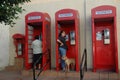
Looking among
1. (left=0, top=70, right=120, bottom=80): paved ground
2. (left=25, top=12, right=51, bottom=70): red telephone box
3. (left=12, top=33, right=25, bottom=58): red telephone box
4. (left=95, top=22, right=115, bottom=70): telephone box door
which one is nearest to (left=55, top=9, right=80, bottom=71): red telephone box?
(left=0, top=70, right=120, bottom=80): paved ground

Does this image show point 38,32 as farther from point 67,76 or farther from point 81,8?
point 67,76

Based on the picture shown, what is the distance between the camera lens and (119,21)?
9.87m

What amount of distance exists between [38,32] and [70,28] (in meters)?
1.63

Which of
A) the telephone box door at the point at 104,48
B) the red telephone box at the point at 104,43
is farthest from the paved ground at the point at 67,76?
the telephone box door at the point at 104,48

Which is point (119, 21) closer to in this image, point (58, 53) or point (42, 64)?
point (58, 53)

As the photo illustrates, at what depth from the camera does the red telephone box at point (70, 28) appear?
31.1 feet

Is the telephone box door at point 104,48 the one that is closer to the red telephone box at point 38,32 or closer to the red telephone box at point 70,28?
the red telephone box at point 70,28

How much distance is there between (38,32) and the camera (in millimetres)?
11133

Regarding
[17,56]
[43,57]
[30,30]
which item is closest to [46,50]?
[43,57]

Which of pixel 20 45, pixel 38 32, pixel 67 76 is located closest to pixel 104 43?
pixel 67 76

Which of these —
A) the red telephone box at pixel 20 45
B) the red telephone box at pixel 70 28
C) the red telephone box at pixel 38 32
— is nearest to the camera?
the red telephone box at pixel 70 28

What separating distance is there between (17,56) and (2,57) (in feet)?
2.54

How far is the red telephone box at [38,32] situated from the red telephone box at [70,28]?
1.96 ft

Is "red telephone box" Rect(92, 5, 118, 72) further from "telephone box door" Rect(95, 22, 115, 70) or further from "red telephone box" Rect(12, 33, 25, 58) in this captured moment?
"red telephone box" Rect(12, 33, 25, 58)
